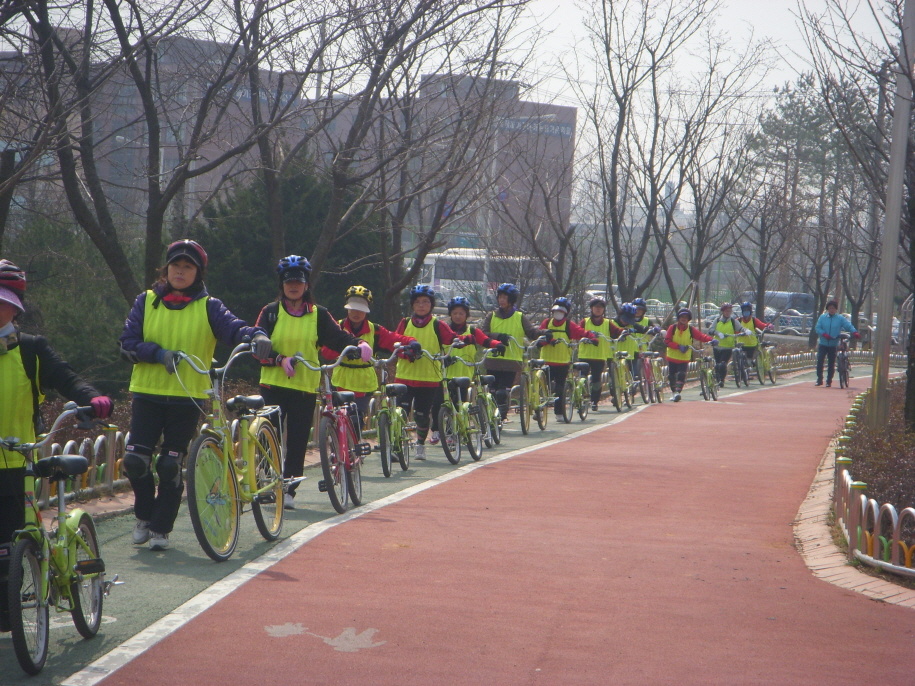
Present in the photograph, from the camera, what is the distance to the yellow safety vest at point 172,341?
21.4 feet

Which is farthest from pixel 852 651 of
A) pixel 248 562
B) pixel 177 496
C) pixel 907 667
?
pixel 177 496

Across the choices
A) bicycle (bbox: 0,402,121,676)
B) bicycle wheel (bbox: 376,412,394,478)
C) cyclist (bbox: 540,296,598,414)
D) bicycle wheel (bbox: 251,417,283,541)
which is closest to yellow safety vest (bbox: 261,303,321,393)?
bicycle wheel (bbox: 251,417,283,541)

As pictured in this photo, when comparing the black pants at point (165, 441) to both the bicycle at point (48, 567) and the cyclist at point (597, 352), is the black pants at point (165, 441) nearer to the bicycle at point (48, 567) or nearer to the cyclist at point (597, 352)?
the bicycle at point (48, 567)

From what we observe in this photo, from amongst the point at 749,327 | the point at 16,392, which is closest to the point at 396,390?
the point at 16,392

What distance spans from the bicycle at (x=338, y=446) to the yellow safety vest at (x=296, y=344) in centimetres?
11

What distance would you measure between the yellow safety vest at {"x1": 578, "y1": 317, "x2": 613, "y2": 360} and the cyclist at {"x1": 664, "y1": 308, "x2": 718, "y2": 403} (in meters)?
2.36

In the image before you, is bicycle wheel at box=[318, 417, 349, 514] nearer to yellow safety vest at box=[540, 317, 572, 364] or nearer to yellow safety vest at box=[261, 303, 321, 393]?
yellow safety vest at box=[261, 303, 321, 393]

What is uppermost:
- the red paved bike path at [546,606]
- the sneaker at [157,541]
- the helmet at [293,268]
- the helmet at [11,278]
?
the helmet at [293,268]

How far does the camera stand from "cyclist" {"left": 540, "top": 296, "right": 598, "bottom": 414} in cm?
1582

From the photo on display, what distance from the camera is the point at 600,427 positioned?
1627 centimetres

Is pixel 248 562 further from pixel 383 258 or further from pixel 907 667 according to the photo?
pixel 383 258

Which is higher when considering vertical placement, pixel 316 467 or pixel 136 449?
pixel 136 449

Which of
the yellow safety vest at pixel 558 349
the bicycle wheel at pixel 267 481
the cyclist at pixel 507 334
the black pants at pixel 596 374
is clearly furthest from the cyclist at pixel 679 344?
the bicycle wheel at pixel 267 481

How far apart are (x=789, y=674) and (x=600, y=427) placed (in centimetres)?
1158
